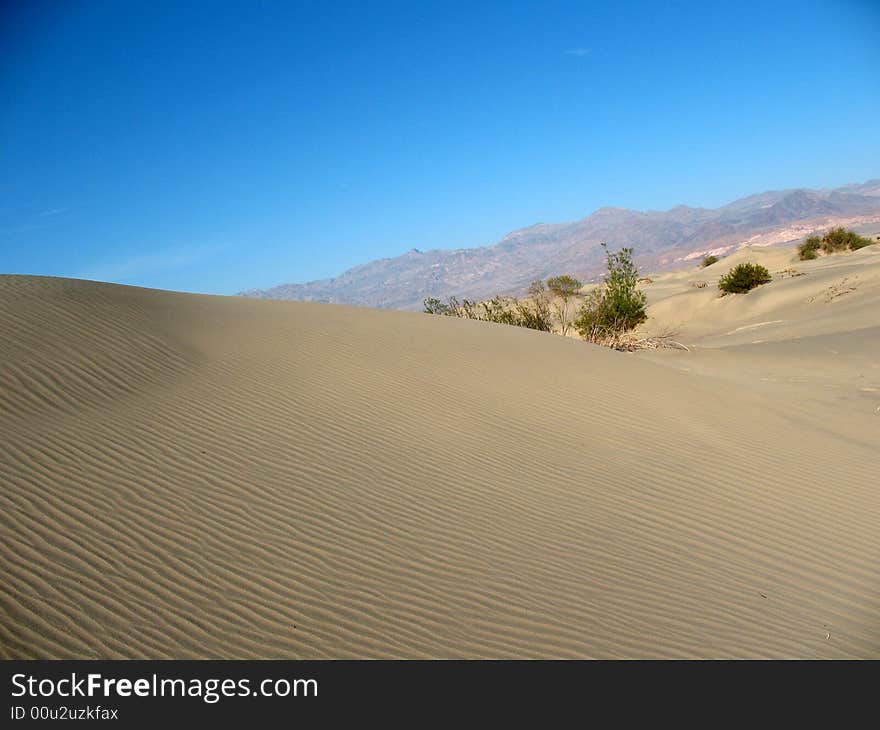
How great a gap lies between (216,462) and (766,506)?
4.66 metres

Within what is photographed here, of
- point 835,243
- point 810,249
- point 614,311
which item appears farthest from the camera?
point 835,243

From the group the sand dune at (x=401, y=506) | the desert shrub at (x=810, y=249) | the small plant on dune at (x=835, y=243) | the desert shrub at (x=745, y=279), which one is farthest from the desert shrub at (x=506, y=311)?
the small plant on dune at (x=835, y=243)

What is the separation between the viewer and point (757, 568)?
13.8 ft

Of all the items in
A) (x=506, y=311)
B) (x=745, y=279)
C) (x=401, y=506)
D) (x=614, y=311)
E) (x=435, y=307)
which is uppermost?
(x=435, y=307)

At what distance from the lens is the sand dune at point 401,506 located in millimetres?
3227

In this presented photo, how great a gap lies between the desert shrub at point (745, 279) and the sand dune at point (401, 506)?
16888mm
